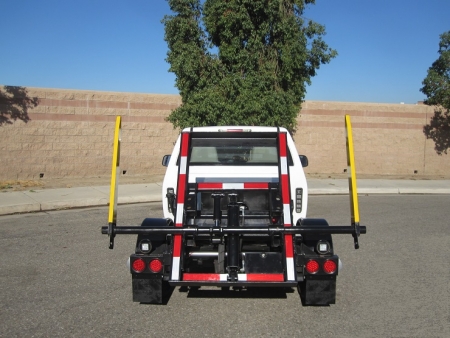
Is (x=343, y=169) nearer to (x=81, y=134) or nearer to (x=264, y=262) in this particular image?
(x=81, y=134)

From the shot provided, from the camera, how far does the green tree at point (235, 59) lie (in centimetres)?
1415

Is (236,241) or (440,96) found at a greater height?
(440,96)

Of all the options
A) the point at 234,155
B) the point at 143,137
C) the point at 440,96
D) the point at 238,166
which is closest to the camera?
the point at 238,166

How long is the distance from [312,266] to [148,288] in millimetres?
1568

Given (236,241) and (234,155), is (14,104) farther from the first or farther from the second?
(236,241)

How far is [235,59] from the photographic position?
14422mm

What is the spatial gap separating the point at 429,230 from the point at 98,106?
1143 cm

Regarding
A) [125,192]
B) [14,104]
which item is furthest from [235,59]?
[14,104]

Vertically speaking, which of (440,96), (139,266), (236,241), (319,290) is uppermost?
(440,96)

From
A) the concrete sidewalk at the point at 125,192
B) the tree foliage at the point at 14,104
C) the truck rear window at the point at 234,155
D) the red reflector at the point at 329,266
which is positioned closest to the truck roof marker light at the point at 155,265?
the red reflector at the point at 329,266

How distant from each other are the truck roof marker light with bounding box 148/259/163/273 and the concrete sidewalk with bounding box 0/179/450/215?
7691mm

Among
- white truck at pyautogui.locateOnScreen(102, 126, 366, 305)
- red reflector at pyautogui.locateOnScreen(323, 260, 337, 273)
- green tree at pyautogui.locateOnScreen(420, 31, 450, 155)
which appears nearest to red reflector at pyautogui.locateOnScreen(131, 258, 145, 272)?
white truck at pyautogui.locateOnScreen(102, 126, 366, 305)

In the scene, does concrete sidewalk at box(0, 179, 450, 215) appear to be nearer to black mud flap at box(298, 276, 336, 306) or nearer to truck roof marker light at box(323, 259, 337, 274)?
black mud flap at box(298, 276, 336, 306)

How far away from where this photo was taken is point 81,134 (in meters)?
17.3
